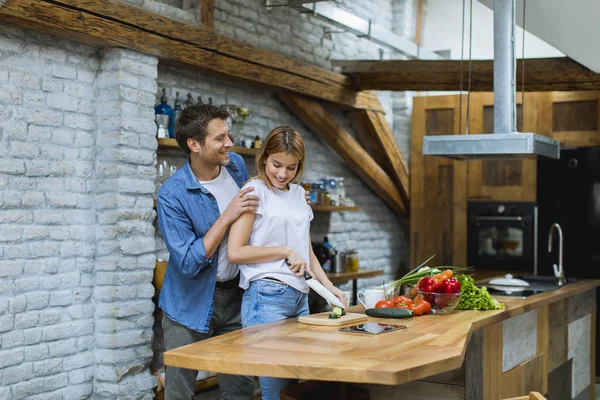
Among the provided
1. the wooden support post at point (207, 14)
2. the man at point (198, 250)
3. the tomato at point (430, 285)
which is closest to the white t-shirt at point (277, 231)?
the man at point (198, 250)

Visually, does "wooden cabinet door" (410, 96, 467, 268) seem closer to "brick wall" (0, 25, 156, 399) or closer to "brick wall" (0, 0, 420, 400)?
"brick wall" (0, 0, 420, 400)

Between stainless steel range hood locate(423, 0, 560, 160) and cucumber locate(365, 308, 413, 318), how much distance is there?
57.9 inches

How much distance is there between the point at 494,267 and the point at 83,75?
4.39 meters

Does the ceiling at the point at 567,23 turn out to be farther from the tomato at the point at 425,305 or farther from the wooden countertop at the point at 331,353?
the wooden countertop at the point at 331,353

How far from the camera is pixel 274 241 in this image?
3.41 m

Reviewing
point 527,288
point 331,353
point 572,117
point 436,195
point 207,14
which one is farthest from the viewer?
point 436,195

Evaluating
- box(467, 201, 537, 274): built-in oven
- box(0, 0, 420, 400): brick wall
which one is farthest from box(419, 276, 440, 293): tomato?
box(467, 201, 537, 274): built-in oven

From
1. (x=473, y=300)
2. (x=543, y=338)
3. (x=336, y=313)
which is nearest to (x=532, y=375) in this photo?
(x=543, y=338)

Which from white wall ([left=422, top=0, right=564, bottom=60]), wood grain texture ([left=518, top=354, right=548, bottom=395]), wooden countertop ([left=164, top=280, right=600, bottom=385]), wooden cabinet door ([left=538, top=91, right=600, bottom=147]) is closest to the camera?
wooden countertop ([left=164, top=280, right=600, bottom=385])

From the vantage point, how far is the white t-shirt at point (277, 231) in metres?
3.32

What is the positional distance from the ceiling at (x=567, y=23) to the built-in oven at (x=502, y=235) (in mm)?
1901

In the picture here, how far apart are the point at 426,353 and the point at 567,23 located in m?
3.60

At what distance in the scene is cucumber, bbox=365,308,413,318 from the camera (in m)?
3.44

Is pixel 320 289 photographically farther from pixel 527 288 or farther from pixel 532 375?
pixel 527 288
